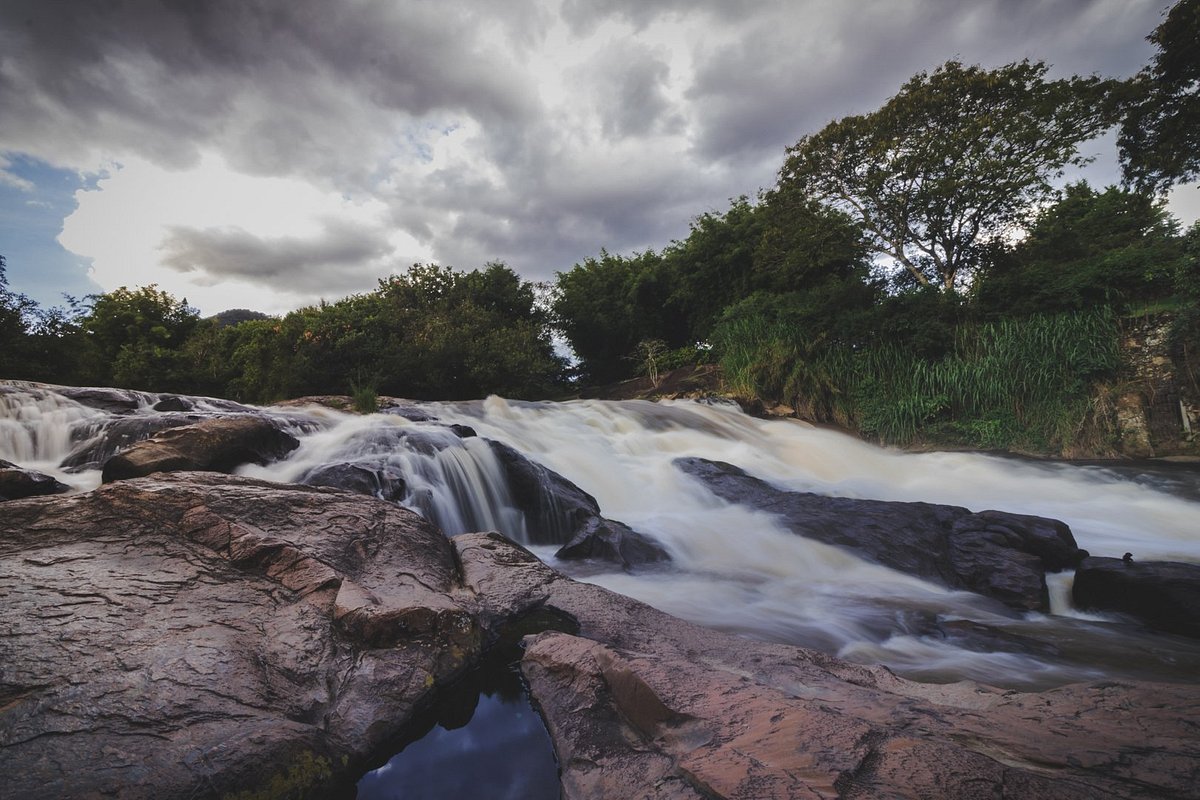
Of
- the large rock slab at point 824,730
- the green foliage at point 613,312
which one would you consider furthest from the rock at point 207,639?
the green foliage at point 613,312

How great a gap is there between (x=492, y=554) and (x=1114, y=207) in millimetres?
26662

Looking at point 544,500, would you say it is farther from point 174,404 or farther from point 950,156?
point 950,156

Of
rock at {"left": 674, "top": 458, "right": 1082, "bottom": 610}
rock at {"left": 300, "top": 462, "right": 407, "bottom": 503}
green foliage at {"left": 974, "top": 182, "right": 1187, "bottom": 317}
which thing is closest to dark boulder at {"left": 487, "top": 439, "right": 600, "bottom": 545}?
rock at {"left": 300, "top": 462, "right": 407, "bottom": 503}

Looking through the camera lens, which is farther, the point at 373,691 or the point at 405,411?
the point at 405,411

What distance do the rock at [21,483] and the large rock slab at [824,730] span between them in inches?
165

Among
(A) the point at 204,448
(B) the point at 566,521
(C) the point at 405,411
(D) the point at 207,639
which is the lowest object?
(B) the point at 566,521

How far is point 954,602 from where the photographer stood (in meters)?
4.18

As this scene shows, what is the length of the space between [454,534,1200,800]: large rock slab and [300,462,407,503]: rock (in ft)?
9.87

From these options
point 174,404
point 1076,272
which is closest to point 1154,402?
point 1076,272

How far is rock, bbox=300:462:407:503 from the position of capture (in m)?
4.75

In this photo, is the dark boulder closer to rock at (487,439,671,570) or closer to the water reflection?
rock at (487,439,671,570)

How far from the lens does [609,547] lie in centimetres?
471

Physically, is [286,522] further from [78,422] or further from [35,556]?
[78,422]

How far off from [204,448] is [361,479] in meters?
1.50
